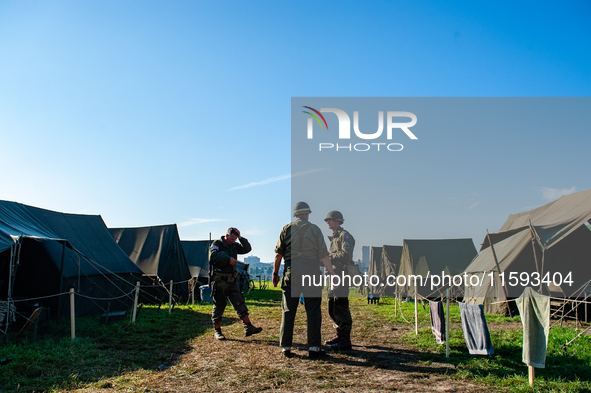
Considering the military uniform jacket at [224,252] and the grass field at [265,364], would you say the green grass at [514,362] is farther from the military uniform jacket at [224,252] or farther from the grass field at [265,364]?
the military uniform jacket at [224,252]

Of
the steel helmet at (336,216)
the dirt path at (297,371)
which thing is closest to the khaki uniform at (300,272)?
the dirt path at (297,371)

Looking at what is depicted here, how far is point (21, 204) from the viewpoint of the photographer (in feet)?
35.6

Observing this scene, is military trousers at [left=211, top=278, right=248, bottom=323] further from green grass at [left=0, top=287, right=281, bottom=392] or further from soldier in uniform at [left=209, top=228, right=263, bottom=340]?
green grass at [left=0, top=287, right=281, bottom=392]

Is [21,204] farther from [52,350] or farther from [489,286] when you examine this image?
[489,286]

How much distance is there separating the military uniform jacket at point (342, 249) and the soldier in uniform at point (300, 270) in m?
0.77

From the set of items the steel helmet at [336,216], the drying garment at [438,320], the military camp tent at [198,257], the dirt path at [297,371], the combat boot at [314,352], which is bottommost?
the dirt path at [297,371]

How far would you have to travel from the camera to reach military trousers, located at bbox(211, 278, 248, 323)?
23.3 feet

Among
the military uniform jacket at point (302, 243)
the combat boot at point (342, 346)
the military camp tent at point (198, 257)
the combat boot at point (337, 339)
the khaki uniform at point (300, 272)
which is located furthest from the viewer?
the military camp tent at point (198, 257)

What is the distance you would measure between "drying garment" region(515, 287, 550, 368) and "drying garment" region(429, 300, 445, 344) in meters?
1.73

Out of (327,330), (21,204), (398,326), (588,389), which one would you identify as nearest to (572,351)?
(588,389)

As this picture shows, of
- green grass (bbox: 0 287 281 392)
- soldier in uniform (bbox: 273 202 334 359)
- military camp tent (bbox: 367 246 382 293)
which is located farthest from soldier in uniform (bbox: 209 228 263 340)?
military camp tent (bbox: 367 246 382 293)

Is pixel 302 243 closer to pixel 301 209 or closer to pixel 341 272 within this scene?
pixel 301 209

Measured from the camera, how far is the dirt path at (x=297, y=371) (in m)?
4.15

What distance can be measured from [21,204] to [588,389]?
42.4 feet
